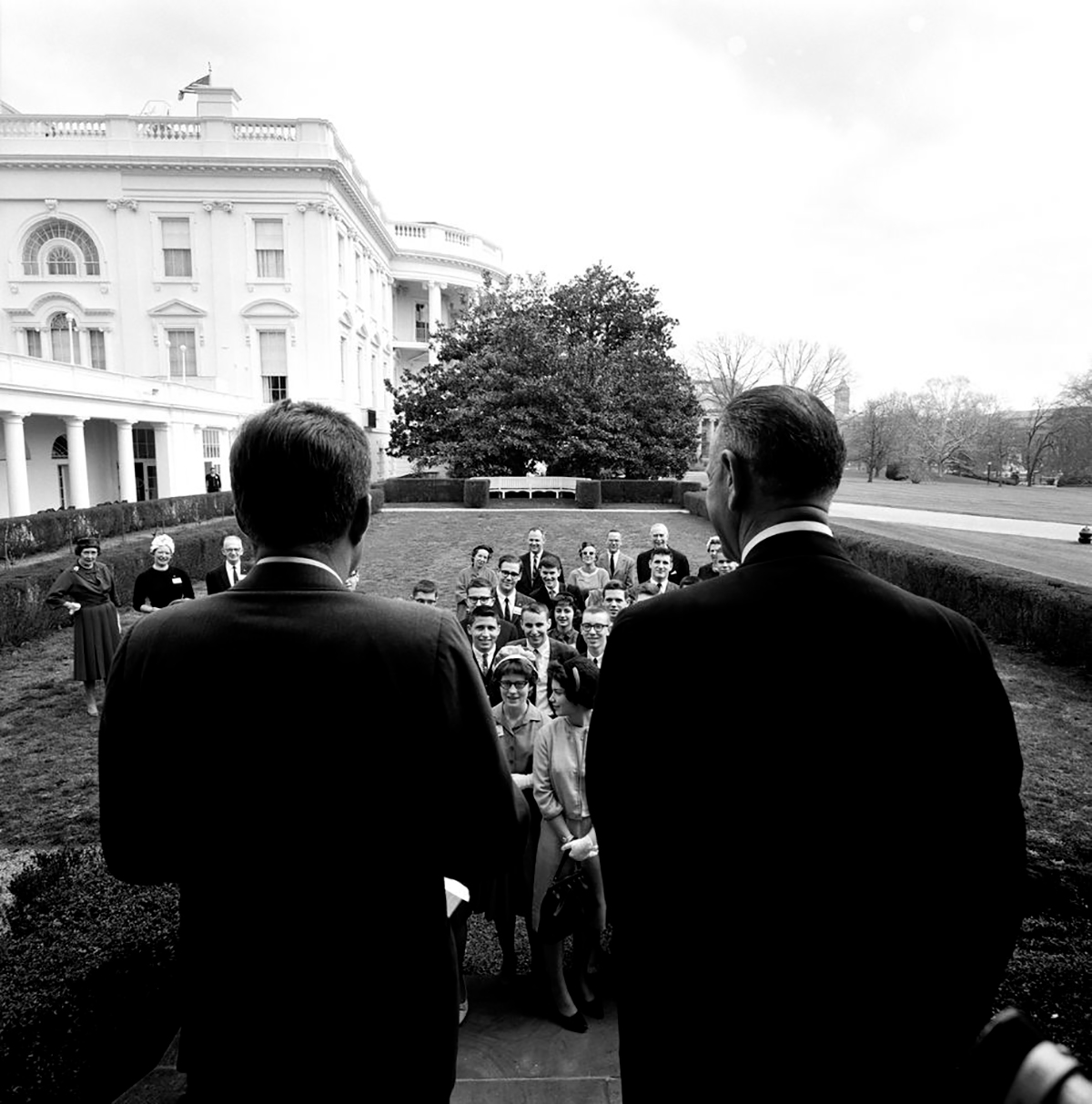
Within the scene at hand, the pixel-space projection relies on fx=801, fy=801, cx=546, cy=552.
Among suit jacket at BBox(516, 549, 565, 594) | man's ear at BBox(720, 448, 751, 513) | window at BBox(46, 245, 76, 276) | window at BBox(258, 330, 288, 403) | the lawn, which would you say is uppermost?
window at BBox(46, 245, 76, 276)

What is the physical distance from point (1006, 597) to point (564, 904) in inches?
401

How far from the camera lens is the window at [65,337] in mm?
38062

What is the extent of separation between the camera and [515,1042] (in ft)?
10.1

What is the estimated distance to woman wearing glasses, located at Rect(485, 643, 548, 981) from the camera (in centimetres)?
354

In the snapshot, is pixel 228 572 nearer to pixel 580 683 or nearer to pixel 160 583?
pixel 160 583

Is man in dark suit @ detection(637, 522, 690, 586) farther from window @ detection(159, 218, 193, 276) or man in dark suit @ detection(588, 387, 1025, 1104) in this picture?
window @ detection(159, 218, 193, 276)

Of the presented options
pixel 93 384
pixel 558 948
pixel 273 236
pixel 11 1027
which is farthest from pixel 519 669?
pixel 273 236

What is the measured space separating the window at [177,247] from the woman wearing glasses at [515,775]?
4070cm

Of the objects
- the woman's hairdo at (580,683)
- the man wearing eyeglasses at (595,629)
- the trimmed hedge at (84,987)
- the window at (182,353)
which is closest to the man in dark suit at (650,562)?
the man wearing eyeglasses at (595,629)

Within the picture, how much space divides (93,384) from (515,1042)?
86.5ft

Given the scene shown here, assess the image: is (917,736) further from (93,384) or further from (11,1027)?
(93,384)

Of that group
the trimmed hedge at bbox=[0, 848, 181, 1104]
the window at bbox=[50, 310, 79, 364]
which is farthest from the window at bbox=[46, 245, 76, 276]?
the trimmed hedge at bbox=[0, 848, 181, 1104]

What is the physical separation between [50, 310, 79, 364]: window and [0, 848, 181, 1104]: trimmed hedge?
42.0 metres

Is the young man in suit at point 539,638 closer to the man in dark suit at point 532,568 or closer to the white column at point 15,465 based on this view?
the man in dark suit at point 532,568
